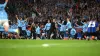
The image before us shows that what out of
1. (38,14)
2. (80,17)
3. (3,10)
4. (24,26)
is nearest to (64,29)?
(80,17)

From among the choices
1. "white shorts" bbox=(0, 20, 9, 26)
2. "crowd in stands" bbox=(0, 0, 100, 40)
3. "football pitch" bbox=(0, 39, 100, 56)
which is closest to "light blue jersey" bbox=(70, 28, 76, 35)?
"crowd in stands" bbox=(0, 0, 100, 40)

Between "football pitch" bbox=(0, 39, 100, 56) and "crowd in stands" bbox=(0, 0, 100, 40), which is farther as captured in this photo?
"crowd in stands" bbox=(0, 0, 100, 40)

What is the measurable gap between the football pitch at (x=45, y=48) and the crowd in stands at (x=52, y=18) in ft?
0.60

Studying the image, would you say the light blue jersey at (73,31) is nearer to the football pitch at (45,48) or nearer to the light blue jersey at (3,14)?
the football pitch at (45,48)

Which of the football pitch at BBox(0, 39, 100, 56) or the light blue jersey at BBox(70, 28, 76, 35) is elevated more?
the light blue jersey at BBox(70, 28, 76, 35)

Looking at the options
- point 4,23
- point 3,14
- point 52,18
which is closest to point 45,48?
point 52,18

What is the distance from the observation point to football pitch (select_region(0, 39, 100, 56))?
3.01 m

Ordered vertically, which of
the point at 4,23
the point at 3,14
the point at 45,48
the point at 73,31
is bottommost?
the point at 45,48

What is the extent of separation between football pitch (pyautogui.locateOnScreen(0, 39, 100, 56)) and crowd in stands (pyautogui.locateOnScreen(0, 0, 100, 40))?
7.2 inches

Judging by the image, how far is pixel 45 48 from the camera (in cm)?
303

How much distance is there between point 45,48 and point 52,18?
64cm

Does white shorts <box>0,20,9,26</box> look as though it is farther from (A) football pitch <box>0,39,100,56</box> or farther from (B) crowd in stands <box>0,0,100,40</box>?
(A) football pitch <box>0,39,100,56</box>

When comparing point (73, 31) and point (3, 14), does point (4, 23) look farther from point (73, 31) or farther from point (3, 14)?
point (73, 31)

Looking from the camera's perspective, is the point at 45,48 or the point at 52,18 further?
the point at 52,18
